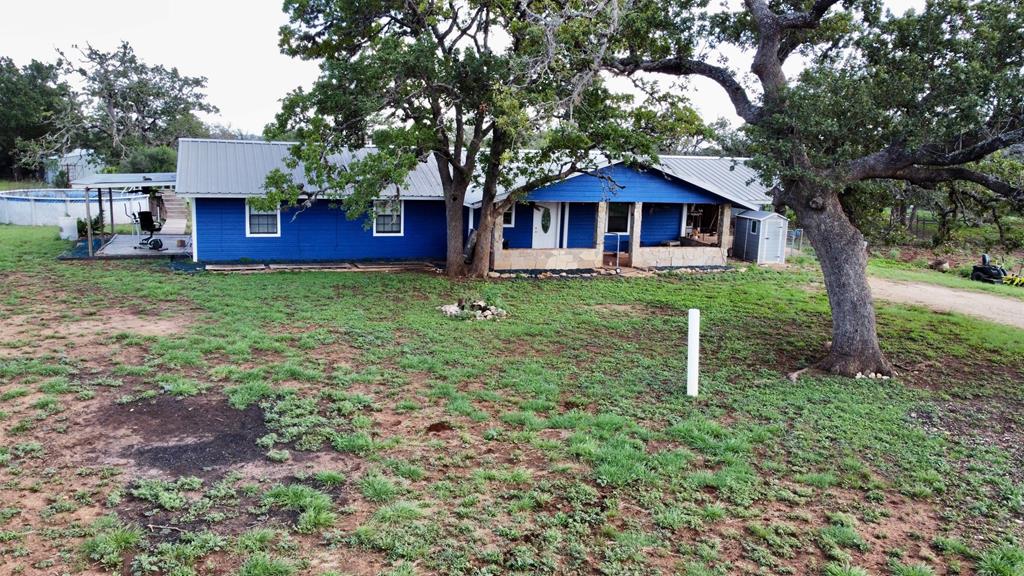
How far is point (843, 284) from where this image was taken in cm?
966

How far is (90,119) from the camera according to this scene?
38.5 m

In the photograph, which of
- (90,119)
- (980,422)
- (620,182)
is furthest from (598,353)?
(90,119)

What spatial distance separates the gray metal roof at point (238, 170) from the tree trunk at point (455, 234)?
1.18 metres

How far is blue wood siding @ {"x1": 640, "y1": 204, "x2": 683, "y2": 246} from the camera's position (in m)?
21.9

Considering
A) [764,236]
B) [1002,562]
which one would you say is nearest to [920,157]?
[1002,562]

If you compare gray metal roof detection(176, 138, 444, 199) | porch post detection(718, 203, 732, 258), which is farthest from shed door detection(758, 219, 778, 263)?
gray metal roof detection(176, 138, 444, 199)

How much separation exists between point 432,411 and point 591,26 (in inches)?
245

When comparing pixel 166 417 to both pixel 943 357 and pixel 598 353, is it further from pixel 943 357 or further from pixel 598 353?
pixel 943 357

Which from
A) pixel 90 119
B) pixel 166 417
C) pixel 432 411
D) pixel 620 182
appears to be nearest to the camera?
pixel 166 417

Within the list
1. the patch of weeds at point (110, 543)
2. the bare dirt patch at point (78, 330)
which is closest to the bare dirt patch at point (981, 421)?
the patch of weeds at point (110, 543)

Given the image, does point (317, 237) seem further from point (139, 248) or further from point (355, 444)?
point (355, 444)

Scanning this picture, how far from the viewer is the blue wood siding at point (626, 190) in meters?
18.8

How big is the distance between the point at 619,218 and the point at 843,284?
1200cm

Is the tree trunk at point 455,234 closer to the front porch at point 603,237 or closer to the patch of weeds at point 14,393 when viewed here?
the front porch at point 603,237
